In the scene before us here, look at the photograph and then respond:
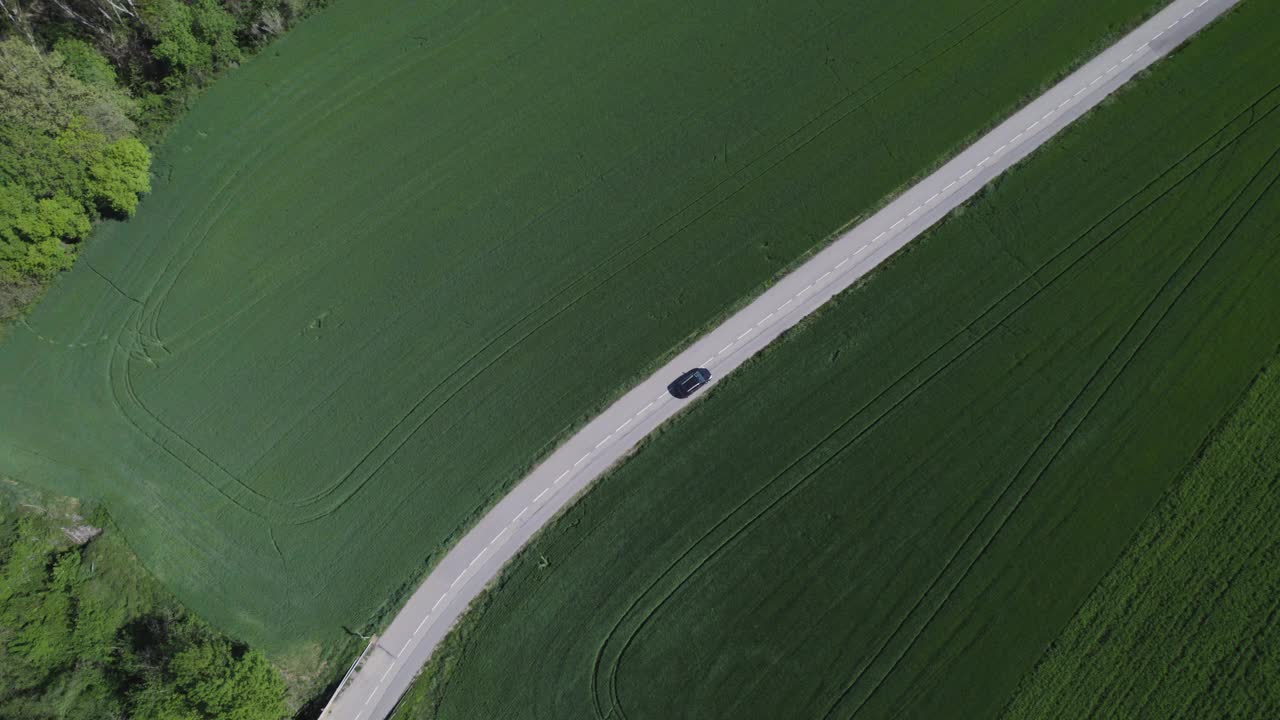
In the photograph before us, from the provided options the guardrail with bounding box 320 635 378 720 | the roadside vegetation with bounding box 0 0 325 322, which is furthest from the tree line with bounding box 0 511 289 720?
the roadside vegetation with bounding box 0 0 325 322

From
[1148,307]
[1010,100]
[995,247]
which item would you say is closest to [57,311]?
[995,247]

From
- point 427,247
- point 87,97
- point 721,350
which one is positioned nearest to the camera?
point 721,350

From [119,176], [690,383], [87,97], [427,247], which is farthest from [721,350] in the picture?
[87,97]

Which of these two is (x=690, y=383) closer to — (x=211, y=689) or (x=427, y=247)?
(x=427, y=247)

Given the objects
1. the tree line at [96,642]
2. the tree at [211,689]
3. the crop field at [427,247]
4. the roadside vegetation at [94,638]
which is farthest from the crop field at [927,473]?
the tree line at [96,642]

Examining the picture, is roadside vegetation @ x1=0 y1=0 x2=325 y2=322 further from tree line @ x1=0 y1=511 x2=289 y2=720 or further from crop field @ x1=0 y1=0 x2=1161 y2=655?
tree line @ x1=0 y1=511 x2=289 y2=720

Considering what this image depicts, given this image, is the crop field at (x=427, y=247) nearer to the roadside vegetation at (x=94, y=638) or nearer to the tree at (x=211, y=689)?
the roadside vegetation at (x=94, y=638)
